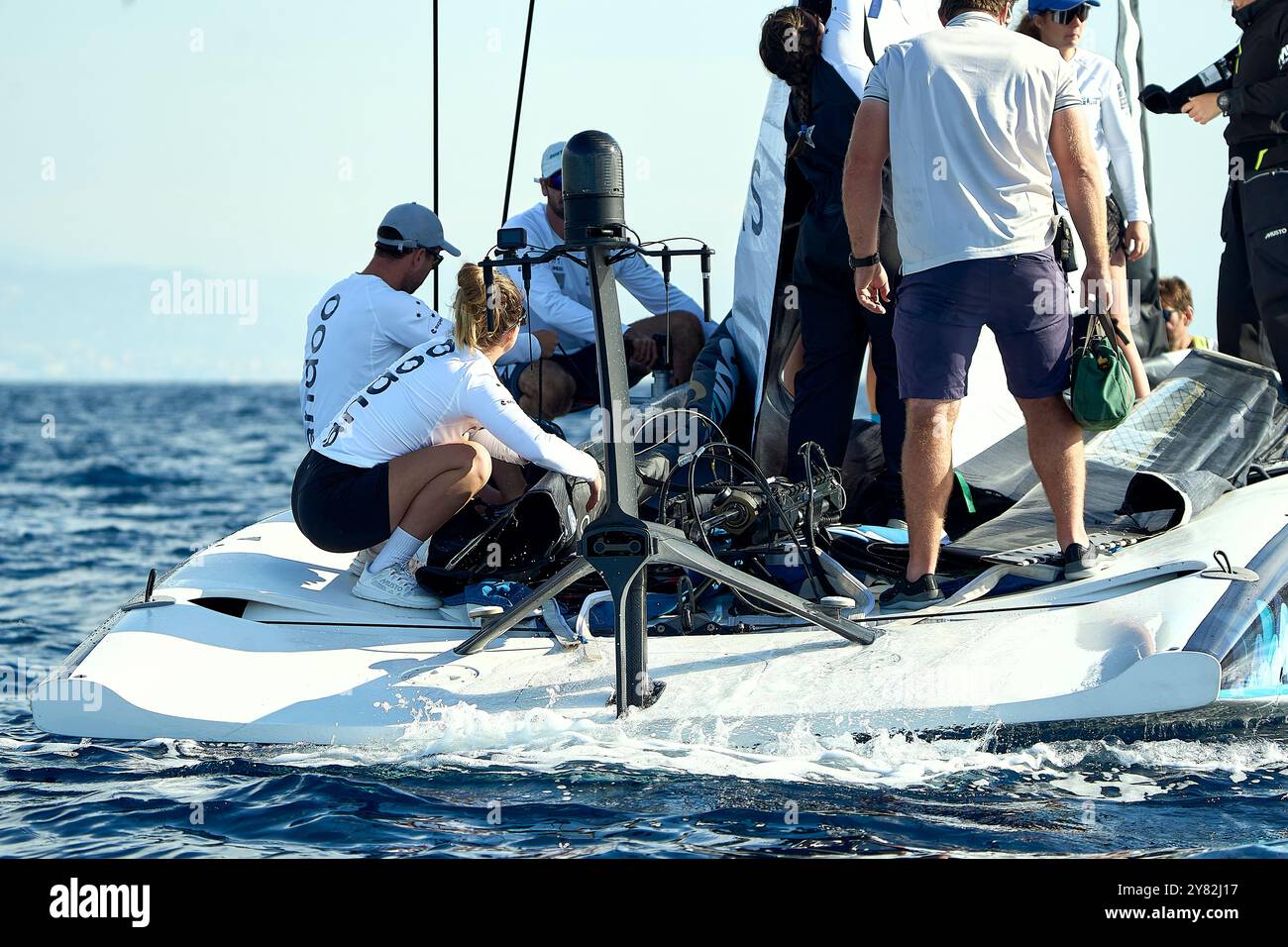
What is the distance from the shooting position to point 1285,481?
5934mm

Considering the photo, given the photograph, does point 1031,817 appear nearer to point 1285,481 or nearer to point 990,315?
point 990,315

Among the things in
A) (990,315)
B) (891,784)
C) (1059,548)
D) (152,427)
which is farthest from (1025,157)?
(152,427)

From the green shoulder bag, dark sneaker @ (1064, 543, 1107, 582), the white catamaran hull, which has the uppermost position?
the green shoulder bag

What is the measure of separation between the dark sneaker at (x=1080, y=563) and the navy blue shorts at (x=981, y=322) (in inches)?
20.1

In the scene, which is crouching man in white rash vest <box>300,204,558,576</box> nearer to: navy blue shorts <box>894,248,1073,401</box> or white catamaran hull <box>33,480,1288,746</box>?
white catamaran hull <box>33,480,1288,746</box>

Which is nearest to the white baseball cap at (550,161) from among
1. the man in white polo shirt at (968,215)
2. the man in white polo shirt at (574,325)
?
the man in white polo shirt at (574,325)

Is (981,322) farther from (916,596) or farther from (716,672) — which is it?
(716,672)

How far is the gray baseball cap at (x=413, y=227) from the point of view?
19.0 ft

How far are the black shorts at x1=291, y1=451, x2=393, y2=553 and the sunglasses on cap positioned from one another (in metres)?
2.92

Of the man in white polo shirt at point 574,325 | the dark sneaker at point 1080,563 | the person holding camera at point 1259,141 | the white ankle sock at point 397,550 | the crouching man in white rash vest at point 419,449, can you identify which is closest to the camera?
the dark sneaker at point 1080,563

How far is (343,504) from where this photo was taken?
518cm

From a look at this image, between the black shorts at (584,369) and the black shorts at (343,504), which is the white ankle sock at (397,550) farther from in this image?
the black shorts at (584,369)

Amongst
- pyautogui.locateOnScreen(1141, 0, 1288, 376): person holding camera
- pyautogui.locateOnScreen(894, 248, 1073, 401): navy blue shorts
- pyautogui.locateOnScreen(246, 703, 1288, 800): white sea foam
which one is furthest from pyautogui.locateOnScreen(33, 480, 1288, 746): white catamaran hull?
pyautogui.locateOnScreen(1141, 0, 1288, 376): person holding camera

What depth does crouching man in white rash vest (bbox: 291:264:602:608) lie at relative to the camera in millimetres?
5012
